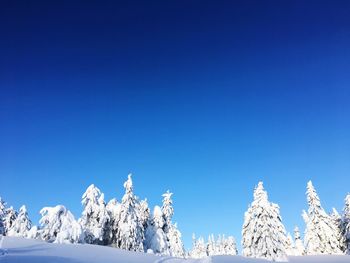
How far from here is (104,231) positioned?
1684 inches

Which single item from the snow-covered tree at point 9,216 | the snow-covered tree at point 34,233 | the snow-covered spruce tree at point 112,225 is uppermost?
the snow-covered tree at point 9,216

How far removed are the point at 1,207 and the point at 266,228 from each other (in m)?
42.2

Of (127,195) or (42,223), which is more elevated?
(127,195)

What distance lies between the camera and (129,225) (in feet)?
138

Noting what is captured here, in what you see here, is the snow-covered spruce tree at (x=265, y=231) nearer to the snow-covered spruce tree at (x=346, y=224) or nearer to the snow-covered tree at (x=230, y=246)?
the snow-covered spruce tree at (x=346, y=224)

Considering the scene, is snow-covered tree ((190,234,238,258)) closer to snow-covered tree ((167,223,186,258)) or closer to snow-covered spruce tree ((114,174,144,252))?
snow-covered tree ((167,223,186,258))

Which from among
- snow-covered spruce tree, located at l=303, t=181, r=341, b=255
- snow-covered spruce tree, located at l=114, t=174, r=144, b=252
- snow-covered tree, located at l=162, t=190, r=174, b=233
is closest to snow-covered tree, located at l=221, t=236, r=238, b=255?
snow-covered spruce tree, located at l=303, t=181, r=341, b=255

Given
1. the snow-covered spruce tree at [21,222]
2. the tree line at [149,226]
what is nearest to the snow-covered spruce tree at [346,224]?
the tree line at [149,226]

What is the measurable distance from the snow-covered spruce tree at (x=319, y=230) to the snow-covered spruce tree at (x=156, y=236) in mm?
25393

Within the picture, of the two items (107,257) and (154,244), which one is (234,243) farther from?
(107,257)

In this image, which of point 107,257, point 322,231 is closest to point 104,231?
point 107,257

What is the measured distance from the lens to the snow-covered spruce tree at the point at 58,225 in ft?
101

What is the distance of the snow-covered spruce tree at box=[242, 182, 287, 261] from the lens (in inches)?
1864

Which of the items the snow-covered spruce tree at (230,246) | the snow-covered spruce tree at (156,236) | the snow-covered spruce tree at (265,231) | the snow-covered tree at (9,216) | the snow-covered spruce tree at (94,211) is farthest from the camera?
the snow-covered spruce tree at (230,246)
